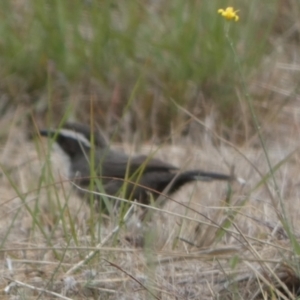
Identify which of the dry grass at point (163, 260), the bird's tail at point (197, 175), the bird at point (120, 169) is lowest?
the bird at point (120, 169)

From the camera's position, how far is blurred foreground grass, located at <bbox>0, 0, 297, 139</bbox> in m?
6.43

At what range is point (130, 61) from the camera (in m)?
6.59

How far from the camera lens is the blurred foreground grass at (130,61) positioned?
6.43 meters

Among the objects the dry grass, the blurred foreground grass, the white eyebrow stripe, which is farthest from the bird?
the dry grass

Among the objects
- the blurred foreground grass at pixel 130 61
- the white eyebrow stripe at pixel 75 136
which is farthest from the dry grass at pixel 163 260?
the blurred foreground grass at pixel 130 61

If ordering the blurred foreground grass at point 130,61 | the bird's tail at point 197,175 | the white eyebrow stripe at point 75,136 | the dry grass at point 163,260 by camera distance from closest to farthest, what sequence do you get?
the dry grass at point 163,260 → the bird's tail at point 197,175 → the white eyebrow stripe at point 75,136 → the blurred foreground grass at point 130,61

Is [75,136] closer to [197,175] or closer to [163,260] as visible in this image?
[197,175]

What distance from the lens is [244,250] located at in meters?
3.47

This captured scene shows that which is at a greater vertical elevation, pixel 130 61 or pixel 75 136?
pixel 130 61

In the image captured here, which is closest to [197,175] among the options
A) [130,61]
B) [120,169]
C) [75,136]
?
[120,169]

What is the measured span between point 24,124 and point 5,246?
9.26 ft

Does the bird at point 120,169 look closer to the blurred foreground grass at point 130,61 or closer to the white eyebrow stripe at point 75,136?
the white eyebrow stripe at point 75,136

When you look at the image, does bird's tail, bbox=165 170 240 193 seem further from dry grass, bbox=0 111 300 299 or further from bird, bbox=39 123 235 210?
dry grass, bbox=0 111 300 299

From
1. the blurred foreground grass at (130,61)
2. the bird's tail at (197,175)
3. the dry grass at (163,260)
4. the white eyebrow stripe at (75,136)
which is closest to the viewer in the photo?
the dry grass at (163,260)
